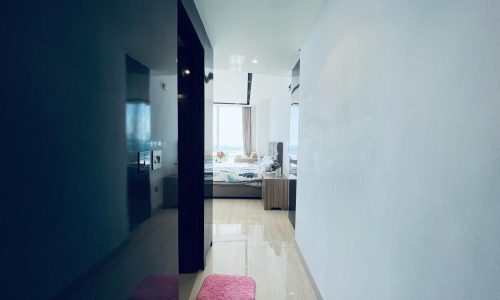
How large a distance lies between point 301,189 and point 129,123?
2.40 meters

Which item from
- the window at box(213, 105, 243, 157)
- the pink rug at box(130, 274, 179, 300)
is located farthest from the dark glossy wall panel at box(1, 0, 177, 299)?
the window at box(213, 105, 243, 157)

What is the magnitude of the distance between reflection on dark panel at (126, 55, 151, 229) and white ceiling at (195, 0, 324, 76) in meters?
1.49

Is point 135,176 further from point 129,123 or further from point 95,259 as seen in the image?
point 95,259

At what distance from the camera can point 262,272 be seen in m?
2.55

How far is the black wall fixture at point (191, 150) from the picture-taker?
8.05ft

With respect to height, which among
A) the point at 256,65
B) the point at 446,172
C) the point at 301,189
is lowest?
the point at 301,189

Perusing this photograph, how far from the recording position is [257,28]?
2645 mm

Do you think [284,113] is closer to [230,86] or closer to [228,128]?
[230,86]

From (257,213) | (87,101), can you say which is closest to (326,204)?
(87,101)

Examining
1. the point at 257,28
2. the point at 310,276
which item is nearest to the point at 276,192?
the point at 310,276

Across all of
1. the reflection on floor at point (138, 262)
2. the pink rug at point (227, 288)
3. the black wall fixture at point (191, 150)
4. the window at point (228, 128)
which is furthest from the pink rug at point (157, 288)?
the window at point (228, 128)

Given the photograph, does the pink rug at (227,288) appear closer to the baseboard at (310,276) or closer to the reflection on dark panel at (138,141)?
the baseboard at (310,276)

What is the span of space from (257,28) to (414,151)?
2.24m

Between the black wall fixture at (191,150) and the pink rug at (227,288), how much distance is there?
1.15 ft
